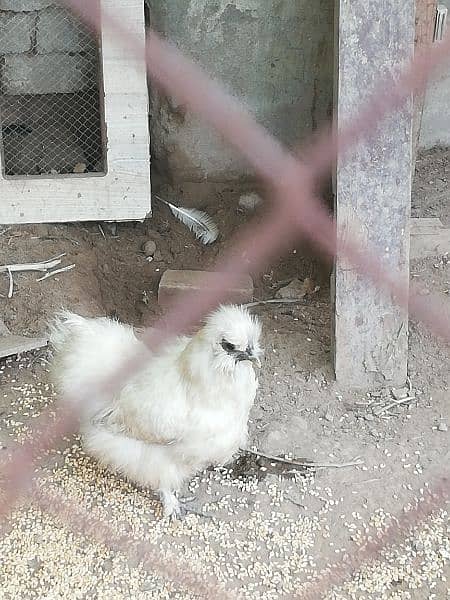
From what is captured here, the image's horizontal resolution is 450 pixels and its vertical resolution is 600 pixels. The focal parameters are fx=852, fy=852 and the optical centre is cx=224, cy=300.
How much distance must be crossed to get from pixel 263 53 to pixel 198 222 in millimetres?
730

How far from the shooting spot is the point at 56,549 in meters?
2.22

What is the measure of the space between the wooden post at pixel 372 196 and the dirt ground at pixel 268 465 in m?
0.12

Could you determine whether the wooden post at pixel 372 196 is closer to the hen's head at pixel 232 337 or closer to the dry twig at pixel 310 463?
the dry twig at pixel 310 463

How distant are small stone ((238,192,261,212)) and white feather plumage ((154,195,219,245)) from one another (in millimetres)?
143

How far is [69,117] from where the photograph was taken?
374 cm

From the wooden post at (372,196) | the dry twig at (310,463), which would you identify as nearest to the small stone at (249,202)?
the wooden post at (372,196)

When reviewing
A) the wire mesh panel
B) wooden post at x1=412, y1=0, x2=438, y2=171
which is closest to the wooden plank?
the wire mesh panel

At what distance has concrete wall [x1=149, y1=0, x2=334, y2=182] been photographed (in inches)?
132

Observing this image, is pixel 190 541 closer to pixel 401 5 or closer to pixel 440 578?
pixel 440 578

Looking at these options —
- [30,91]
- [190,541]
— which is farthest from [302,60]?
[190,541]

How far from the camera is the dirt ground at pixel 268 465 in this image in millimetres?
2150

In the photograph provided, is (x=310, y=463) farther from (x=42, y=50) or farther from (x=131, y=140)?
(x=42, y=50)

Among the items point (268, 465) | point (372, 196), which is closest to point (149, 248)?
point (372, 196)

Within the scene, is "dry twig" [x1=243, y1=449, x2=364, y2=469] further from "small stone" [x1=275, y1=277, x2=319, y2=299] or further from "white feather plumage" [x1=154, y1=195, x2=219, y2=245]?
"white feather plumage" [x1=154, y1=195, x2=219, y2=245]
